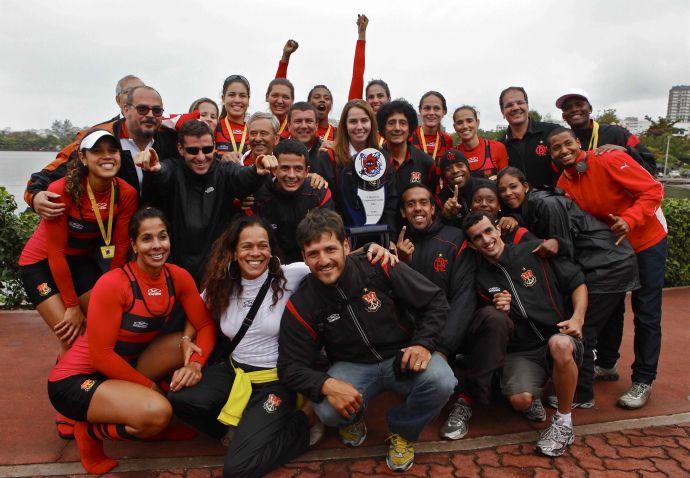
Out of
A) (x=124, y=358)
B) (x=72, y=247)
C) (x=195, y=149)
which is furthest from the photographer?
(x=195, y=149)

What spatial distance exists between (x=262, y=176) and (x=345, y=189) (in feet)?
2.87

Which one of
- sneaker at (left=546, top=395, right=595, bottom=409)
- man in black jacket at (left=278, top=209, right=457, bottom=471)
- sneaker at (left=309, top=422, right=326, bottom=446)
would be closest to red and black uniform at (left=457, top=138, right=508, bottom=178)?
man in black jacket at (left=278, top=209, right=457, bottom=471)

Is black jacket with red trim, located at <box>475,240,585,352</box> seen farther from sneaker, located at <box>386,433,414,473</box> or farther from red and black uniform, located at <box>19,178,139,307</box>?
red and black uniform, located at <box>19,178,139,307</box>

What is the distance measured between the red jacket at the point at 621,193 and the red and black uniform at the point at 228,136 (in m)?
3.22

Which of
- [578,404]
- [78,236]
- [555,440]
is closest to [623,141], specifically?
[578,404]

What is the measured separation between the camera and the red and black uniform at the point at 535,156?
16.5 feet

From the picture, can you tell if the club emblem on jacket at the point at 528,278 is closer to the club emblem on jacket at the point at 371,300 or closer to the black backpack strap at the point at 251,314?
the club emblem on jacket at the point at 371,300

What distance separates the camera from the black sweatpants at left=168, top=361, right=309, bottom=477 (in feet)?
10.3

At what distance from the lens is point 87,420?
3.21 metres

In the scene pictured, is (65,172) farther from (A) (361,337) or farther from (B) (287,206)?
(A) (361,337)

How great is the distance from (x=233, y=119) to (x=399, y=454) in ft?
12.9

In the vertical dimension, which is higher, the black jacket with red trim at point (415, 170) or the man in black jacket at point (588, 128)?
the man in black jacket at point (588, 128)

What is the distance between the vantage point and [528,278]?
3688mm

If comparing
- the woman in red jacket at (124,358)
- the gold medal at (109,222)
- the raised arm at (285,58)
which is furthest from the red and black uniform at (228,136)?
the woman in red jacket at (124,358)
